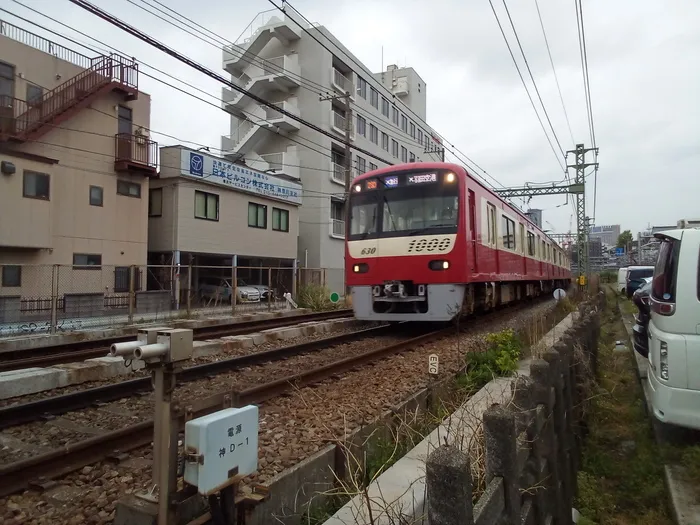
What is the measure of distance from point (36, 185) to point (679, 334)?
17173mm

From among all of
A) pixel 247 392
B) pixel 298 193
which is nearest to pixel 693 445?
pixel 247 392

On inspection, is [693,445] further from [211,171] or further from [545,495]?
[211,171]

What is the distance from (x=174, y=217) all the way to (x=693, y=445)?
19298 millimetres

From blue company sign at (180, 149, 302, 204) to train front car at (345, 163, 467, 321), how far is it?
41.4ft

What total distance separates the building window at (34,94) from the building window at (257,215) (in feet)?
31.8

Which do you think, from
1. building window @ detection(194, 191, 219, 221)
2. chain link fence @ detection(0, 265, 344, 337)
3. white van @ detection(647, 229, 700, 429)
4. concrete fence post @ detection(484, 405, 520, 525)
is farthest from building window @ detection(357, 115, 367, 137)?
concrete fence post @ detection(484, 405, 520, 525)

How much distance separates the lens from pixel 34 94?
655 inches

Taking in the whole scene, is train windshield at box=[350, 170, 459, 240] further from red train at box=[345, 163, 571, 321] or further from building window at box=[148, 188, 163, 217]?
building window at box=[148, 188, 163, 217]

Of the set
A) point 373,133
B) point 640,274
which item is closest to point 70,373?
point 640,274

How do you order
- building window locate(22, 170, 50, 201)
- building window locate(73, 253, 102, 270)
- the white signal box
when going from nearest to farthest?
the white signal box
building window locate(22, 170, 50, 201)
building window locate(73, 253, 102, 270)

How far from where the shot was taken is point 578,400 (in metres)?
5.83

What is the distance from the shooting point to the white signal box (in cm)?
222

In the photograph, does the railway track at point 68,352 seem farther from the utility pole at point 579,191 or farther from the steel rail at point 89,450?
the utility pole at point 579,191

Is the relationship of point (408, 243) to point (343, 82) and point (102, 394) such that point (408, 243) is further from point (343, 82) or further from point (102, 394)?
point (343, 82)
